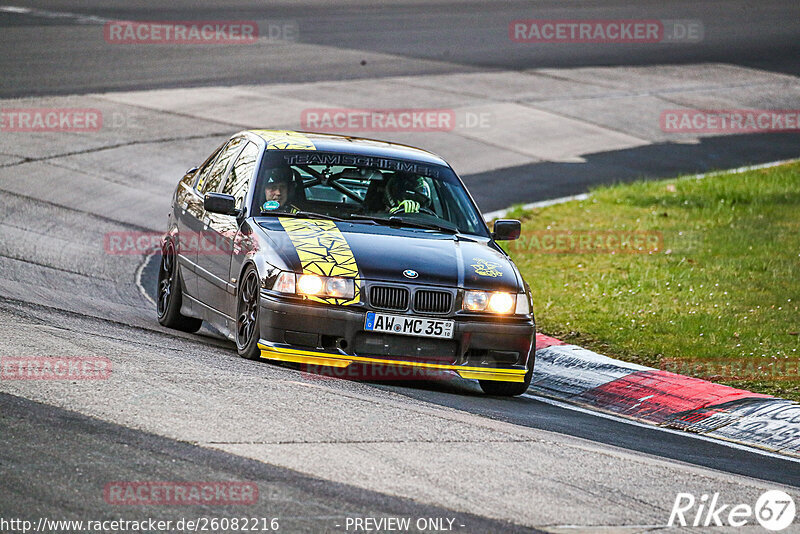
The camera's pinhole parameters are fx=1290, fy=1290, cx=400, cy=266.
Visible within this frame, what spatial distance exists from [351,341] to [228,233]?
1630 mm

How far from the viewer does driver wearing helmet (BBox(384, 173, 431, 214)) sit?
955cm

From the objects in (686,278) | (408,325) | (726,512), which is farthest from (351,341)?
(686,278)

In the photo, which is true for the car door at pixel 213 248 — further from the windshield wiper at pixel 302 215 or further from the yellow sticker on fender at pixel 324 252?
the yellow sticker on fender at pixel 324 252

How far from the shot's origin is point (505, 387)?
8.97 metres

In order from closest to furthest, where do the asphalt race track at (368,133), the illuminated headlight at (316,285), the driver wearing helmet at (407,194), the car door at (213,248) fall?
the asphalt race track at (368,133)
the illuminated headlight at (316,285)
the car door at (213,248)
the driver wearing helmet at (407,194)

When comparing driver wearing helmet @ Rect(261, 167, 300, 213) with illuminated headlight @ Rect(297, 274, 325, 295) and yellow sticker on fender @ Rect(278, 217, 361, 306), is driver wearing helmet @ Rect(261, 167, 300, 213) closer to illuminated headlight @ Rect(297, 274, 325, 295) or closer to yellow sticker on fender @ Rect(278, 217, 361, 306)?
yellow sticker on fender @ Rect(278, 217, 361, 306)

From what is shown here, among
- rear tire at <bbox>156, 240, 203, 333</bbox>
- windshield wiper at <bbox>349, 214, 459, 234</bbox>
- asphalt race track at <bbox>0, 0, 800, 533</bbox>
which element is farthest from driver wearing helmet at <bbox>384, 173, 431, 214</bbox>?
rear tire at <bbox>156, 240, 203, 333</bbox>

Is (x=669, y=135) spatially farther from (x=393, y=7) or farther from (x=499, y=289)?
(x=499, y=289)

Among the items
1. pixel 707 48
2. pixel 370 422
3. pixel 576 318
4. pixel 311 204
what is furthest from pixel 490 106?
pixel 370 422

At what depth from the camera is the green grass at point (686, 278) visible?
411 inches

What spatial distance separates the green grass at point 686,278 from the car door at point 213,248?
316cm

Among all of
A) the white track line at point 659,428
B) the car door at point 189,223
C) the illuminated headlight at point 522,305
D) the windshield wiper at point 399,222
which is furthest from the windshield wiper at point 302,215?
the white track line at point 659,428

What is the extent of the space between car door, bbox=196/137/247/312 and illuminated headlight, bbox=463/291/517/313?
1.90 meters

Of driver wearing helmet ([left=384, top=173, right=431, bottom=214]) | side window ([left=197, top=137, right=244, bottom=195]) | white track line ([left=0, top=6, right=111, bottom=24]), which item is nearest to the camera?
driver wearing helmet ([left=384, top=173, right=431, bottom=214])
